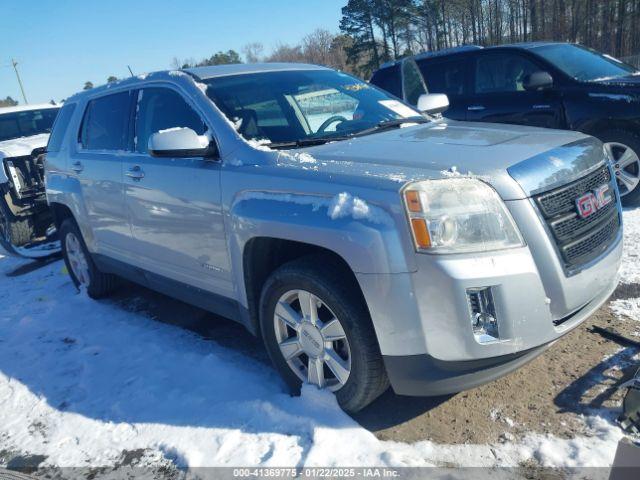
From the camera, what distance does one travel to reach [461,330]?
2248mm

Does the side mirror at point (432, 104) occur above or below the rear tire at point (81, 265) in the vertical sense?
above

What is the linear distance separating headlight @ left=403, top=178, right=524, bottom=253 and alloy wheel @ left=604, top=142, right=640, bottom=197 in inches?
164

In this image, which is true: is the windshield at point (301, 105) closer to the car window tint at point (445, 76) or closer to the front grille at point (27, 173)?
the car window tint at point (445, 76)

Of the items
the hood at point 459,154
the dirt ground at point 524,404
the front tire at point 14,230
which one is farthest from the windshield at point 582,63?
the front tire at point 14,230

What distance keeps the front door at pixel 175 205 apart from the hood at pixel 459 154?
0.73m

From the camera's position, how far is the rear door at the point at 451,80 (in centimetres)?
708

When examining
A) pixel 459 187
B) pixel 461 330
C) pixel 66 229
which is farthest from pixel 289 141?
pixel 66 229

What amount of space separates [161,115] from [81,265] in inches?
86.2

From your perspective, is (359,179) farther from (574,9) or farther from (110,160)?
(574,9)

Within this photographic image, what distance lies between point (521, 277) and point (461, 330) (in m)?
0.33

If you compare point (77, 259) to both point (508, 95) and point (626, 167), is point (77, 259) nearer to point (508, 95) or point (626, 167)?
point (508, 95)

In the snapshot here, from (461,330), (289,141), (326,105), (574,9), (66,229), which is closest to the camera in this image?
(461,330)

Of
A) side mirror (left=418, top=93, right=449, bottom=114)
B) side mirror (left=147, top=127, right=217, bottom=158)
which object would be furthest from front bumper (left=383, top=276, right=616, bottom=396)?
side mirror (left=418, top=93, right=449, bottom=114)

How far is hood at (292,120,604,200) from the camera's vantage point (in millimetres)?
2383
